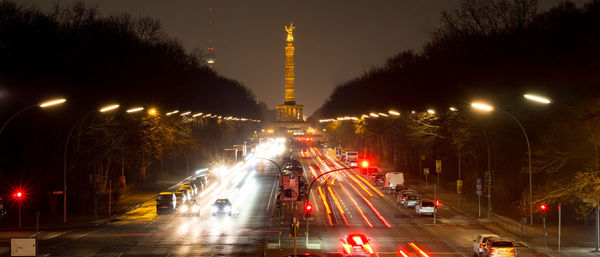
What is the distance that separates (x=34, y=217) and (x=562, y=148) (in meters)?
37.4

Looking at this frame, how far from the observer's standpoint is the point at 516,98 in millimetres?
55188

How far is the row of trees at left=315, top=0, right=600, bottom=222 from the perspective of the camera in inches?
1660

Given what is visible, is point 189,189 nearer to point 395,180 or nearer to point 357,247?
point 395,180

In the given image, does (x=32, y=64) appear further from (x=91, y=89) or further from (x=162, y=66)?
(x=162, y=66)

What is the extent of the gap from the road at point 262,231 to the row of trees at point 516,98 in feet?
22.5

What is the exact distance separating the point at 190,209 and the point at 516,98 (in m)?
27.4

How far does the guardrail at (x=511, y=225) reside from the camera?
41188 millimetres

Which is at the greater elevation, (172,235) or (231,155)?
(231,155)

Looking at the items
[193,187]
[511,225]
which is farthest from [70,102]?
[511,225]

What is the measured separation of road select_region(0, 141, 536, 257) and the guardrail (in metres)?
1.48

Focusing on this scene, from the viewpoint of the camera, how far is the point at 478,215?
174 feet

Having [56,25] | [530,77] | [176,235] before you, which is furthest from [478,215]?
[56,25]

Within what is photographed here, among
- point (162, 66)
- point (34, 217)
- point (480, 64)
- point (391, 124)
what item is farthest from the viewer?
point (391, 124)

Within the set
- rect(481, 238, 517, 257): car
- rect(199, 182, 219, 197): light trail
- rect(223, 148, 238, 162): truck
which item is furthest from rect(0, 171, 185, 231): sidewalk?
rect(223, 148, 238, 162): truck
